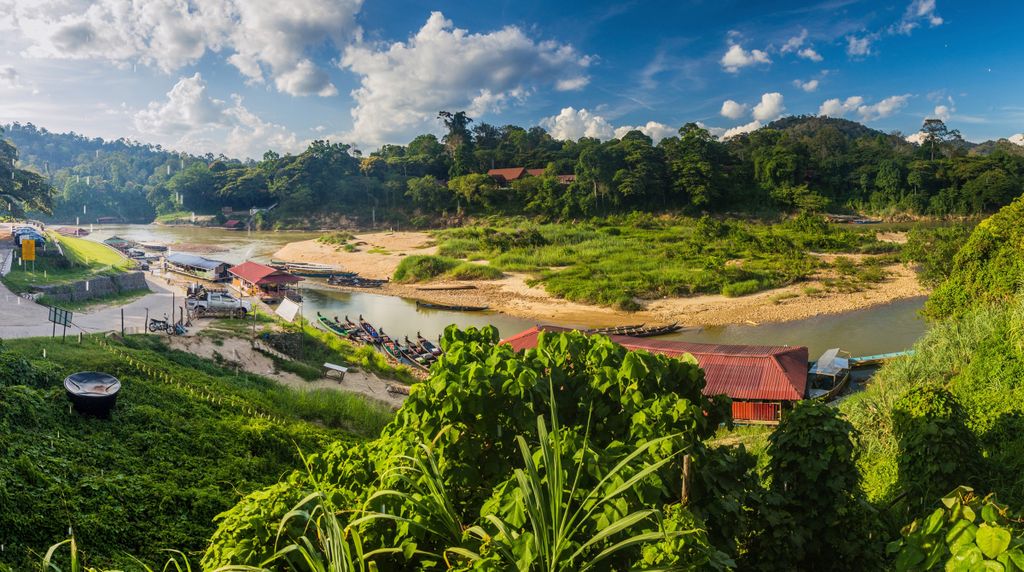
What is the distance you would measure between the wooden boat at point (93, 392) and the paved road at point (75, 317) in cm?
753

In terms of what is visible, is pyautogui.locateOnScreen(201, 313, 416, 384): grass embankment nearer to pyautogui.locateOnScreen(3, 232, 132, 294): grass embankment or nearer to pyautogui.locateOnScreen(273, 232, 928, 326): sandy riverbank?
pyautogui.locateOnScreen(3, 232, 132, 294): grass embankment

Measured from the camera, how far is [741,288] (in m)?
31.4

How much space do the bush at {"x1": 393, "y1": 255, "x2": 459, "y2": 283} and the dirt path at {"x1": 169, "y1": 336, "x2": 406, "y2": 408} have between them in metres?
22.3

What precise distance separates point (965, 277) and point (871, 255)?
27510mm

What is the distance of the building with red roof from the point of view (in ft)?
97.9

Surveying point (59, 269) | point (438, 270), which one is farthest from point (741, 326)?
point (59, 269)

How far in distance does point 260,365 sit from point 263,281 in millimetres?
14980

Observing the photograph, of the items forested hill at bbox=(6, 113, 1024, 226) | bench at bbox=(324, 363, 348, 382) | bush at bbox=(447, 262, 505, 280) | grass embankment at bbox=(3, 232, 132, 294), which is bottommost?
bench at bbox=(324, 363, 348, 382)

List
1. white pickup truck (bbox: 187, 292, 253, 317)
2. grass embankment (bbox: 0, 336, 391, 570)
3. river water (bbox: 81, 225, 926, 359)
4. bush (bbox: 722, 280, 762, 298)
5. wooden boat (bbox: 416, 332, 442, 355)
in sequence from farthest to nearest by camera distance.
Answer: bush (bbox: 722, 280, 762, 298), river water (bbox: 81, 225, 926, 359), wooden boat (bbox: 416, 332, 442, 355), white pickup truck (bbox: 187, 292, 253, 317), grass embankment (bbox: 0, 336, 391, 570)

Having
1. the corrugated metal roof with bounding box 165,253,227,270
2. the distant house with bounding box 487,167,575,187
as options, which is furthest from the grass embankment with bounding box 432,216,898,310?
the distant house with bounding box 487,167,575,187

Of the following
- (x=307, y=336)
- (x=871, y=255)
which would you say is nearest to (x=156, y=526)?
(x=307, y=336)

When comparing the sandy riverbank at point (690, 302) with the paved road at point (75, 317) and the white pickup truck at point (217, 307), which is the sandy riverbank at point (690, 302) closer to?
the white pickup truck at point (217, 307)

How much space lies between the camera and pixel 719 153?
69.6m

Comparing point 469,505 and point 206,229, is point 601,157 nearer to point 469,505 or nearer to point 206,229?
point 206,229
